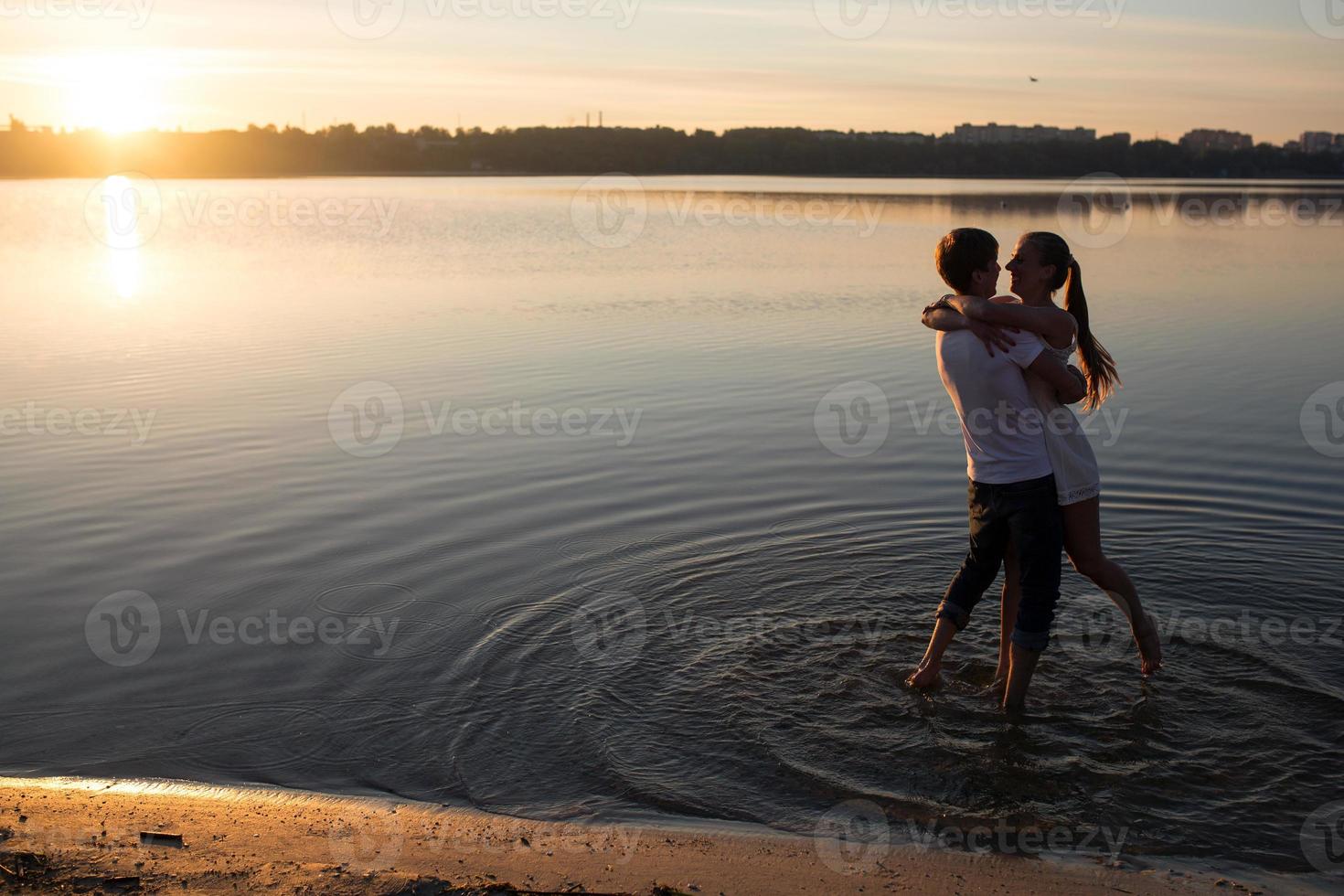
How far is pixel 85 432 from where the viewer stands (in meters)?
10.9

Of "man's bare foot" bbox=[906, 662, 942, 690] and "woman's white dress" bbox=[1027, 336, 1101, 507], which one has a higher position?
"woman's white dress" bbox=[1027, 336, 1101, 507]

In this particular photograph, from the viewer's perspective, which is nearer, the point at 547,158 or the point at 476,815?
the point at 476,815

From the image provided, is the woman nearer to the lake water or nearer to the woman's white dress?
the woman's white dress

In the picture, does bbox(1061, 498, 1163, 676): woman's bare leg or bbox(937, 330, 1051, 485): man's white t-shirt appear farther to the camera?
bbox(1061, 498, 1163, 676): woman's bare leg

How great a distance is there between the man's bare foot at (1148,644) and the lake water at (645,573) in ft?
0.38

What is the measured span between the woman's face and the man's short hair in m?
0.11

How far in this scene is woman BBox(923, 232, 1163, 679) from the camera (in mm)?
4551

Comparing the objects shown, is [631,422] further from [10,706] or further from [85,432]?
[10,706]

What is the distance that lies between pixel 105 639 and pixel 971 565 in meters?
4.58

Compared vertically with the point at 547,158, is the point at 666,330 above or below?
below

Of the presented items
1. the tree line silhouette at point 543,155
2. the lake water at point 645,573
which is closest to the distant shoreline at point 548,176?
the tree line silhouette at point 543,155

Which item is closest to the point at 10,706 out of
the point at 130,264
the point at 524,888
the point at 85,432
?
the point at 524,888

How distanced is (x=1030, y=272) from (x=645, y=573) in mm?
3320

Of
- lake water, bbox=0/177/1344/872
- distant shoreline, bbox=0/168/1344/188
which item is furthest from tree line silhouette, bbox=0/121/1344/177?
lake water, bbox=0/177/1344/872
